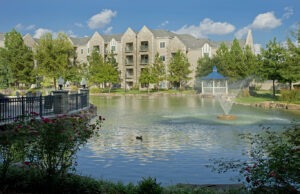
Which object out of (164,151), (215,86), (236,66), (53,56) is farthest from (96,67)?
(164,151)

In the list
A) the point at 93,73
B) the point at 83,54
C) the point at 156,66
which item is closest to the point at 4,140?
the point at 156,66

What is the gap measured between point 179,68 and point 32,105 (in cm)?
4753

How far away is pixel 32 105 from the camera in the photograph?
16.2 meters

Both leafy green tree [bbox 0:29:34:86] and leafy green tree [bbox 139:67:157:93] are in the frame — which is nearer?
leafy green tree [bbox 139:67:157:93]

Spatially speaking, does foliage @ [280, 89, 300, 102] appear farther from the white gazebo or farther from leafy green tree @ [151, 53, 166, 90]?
leafy green tree @ [151, 53, 166, 90]

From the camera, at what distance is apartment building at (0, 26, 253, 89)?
6812cm

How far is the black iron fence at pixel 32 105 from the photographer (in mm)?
13898

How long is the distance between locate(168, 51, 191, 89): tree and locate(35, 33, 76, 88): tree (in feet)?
58.3

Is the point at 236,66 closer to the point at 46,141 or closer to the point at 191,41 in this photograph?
the point at 191,41

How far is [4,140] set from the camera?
21.8ft

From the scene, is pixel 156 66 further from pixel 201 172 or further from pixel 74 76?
pixel 201 172

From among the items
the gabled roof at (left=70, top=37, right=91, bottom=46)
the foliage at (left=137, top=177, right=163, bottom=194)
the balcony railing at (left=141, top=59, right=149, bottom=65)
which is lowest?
the foliage at (left=137, top=177, right=163, bottom=194)

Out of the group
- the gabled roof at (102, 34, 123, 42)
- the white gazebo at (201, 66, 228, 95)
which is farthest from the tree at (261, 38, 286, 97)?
the gabled roof at (102, 34, 123, 42)

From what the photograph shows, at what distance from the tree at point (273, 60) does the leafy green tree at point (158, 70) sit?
23.8 meters
